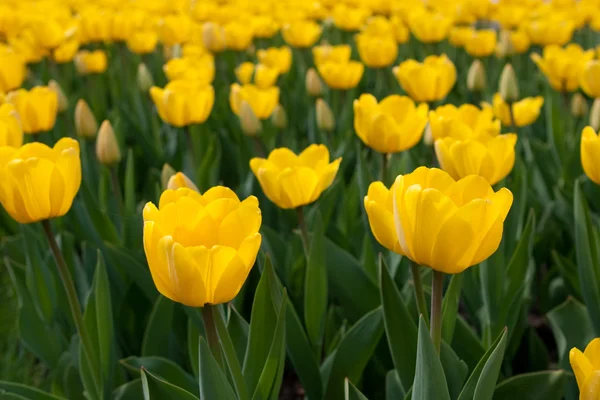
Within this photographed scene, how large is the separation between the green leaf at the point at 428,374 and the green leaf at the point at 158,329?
2.19ft

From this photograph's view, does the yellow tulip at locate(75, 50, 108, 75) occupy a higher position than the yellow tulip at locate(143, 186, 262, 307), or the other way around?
the yellow tulip at locate(143, 186, 262, 307)

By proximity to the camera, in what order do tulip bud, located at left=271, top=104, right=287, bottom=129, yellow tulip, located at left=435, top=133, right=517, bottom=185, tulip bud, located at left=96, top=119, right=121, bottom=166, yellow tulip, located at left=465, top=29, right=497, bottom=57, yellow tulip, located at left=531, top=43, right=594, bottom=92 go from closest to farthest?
yellow tulip, located at left=435, top=133, right=517, bottom=185
tulip bud, located at left=96, top=119, right=121, bottom=166
yellow tulip, located at left=531, top=43, right=594, bottom=92
tulip bud, located at left=271, top=104, right=287, bottom=129
yellow tulip, located at left=465, top=29, right=497, bottom=57

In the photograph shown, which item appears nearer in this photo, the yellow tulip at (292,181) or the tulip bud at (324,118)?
the yellow tulip at (292,181)

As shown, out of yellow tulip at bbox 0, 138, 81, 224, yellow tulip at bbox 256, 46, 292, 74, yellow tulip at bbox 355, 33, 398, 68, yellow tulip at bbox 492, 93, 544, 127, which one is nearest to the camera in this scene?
yellow tulip at bbox 0, 138, 81, 224

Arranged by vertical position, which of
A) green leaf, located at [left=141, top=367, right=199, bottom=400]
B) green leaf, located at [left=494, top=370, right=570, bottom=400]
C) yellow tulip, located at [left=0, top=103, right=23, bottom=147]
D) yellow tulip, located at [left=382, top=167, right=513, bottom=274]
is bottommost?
green leaf, located at [left=494, top=370, right=570, bottom=400]

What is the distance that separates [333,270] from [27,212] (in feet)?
1.96

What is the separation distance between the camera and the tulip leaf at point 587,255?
1.19 m

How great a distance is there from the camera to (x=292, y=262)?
1.55 m

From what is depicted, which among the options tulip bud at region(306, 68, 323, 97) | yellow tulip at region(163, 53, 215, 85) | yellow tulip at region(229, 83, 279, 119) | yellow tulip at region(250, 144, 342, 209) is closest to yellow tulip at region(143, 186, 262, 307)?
yellow tulip at region(250, 144, 342, 209)

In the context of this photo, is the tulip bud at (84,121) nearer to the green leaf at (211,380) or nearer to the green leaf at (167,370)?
the green leaf at (167,370)

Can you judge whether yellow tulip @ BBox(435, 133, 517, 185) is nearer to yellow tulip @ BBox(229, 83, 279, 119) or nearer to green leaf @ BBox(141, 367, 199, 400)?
green leaf @ BBox(141, 367, 199, 400)

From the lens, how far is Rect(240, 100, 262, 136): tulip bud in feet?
6.42

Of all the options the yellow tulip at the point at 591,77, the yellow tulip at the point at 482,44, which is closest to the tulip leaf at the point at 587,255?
the yellow tulip at the point at 591,77

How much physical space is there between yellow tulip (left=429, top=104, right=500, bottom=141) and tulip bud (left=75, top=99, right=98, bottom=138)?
110 cm
